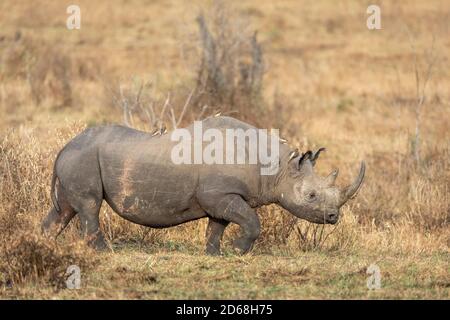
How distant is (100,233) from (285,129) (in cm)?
840

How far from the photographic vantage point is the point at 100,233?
1008 centimetres

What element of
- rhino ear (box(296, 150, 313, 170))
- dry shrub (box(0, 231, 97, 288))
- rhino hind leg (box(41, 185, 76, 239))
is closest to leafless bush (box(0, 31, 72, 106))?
rhino hind leg (box(41, 185, 76, 239))

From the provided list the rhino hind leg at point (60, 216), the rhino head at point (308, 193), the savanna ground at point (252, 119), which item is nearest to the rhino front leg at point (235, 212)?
the savanna ground at point (252, 119)

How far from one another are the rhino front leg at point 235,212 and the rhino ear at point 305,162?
2.18ft

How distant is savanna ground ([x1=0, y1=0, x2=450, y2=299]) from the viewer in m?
8.84

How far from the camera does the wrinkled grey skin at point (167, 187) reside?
31.9 ft

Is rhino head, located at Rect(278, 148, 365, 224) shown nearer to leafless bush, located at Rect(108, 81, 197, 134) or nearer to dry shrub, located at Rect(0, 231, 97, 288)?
dry shrub, located at Rect(0, 231, 97, 288)

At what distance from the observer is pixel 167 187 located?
384 inches

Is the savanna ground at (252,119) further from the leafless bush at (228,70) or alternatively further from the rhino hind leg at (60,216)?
the rhino hind leg at (60,216)

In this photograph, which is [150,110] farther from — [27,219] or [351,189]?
[351,189]

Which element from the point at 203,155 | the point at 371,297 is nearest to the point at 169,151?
the point at 203,155

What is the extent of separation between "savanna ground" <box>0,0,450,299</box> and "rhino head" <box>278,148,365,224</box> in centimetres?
48

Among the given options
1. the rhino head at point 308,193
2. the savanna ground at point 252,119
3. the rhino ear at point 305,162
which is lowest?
the savanna ground at point 252,119

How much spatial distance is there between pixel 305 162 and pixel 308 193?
11.9 inches
